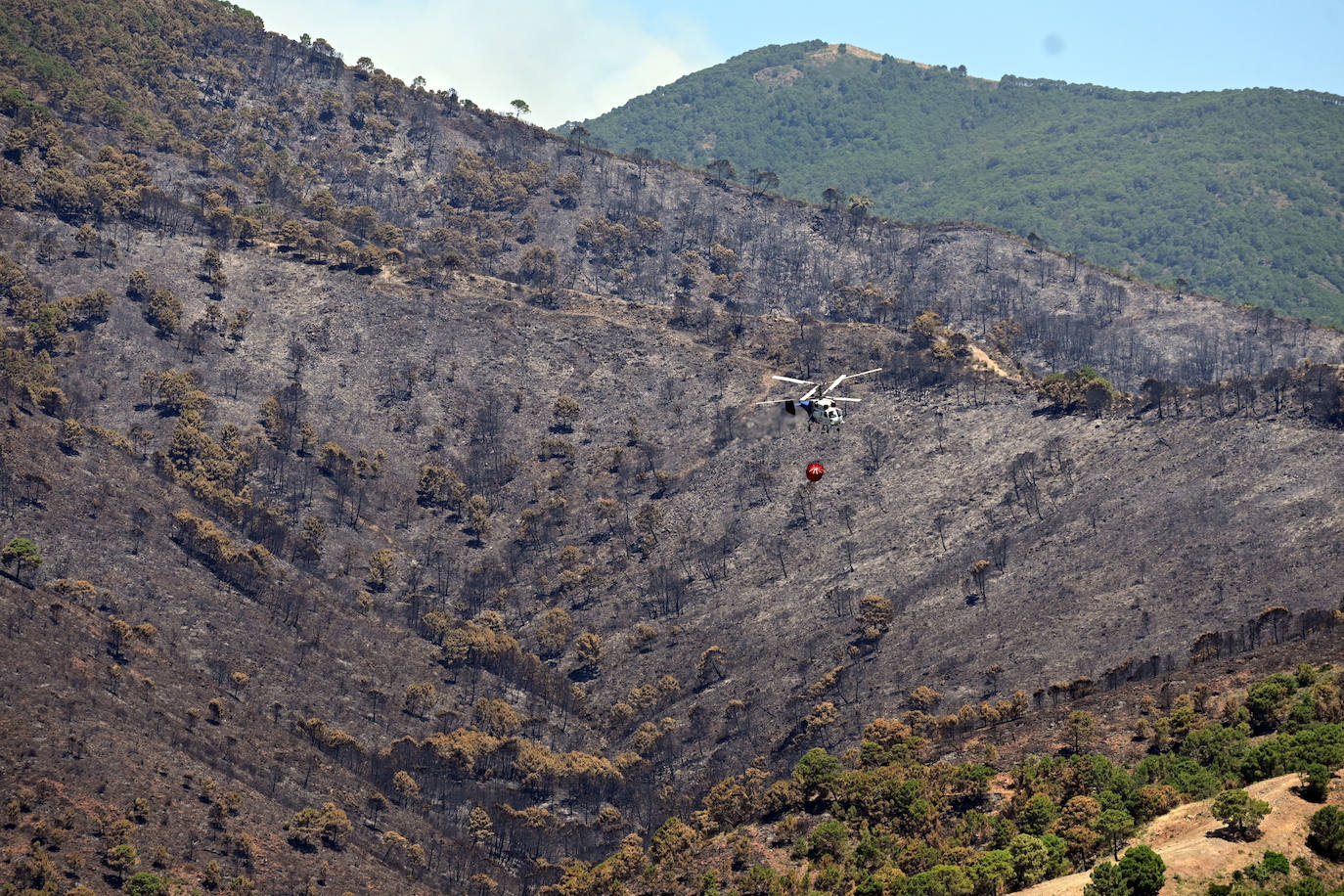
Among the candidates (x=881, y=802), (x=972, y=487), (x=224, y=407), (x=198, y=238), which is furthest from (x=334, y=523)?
(x=881, y=802)

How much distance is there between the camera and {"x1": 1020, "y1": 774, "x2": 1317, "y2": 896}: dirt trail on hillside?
204ft

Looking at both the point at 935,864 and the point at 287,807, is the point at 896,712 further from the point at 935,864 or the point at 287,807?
the point at 287,807

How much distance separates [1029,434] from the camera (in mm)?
155250

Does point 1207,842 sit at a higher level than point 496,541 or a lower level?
higher

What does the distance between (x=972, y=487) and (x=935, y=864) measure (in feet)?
250

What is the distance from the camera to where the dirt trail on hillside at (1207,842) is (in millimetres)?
62031

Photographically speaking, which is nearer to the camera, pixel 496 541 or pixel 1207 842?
pixel 1207 842

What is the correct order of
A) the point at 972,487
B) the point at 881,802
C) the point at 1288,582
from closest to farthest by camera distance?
the point at 881,802 < the point at 1288,582 < the point at 972,487

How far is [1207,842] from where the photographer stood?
64500 mm

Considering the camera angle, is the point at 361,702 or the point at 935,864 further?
the point at 361,702

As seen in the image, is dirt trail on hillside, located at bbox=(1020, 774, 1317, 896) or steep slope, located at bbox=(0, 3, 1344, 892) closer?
dirt trail on hillside, located at bbox=(1020, 774, 1317, 896)

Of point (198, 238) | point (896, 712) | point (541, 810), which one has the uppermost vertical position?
point (198, 238)

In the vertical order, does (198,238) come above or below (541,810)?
above

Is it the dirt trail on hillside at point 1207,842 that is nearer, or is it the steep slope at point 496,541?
the dirt trail on hillside at point 1207,842
